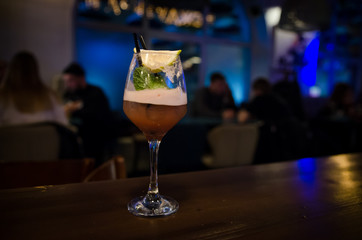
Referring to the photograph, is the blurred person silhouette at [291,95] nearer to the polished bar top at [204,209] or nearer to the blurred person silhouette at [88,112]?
the blurred person silhouette at [88,112]

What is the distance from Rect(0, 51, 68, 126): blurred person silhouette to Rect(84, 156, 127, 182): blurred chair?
190 cm

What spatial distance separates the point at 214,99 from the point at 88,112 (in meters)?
2.11

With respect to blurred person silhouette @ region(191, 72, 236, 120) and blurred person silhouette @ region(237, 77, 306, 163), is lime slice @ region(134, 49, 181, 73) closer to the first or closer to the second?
blurred person silhouette @ region(237, 77, 306, 163)

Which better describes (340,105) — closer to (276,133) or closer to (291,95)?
(291,95)

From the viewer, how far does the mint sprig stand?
674 mm

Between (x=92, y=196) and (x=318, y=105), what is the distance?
8595 millimetres

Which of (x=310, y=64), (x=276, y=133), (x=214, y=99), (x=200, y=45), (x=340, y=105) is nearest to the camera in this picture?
(x=276, y=133)

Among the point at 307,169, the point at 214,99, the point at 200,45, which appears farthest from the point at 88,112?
the point at 200,45

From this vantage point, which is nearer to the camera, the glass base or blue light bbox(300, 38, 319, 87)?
the glass base

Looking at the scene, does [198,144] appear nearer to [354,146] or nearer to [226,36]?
[354,146]

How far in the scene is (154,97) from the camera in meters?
0.68

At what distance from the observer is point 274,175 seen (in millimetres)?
911

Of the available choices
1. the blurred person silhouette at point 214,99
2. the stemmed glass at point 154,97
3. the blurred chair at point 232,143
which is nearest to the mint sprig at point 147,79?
the stemmed glass at point 154,97

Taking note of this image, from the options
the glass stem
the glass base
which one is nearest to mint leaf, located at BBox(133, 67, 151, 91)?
the glass stem
